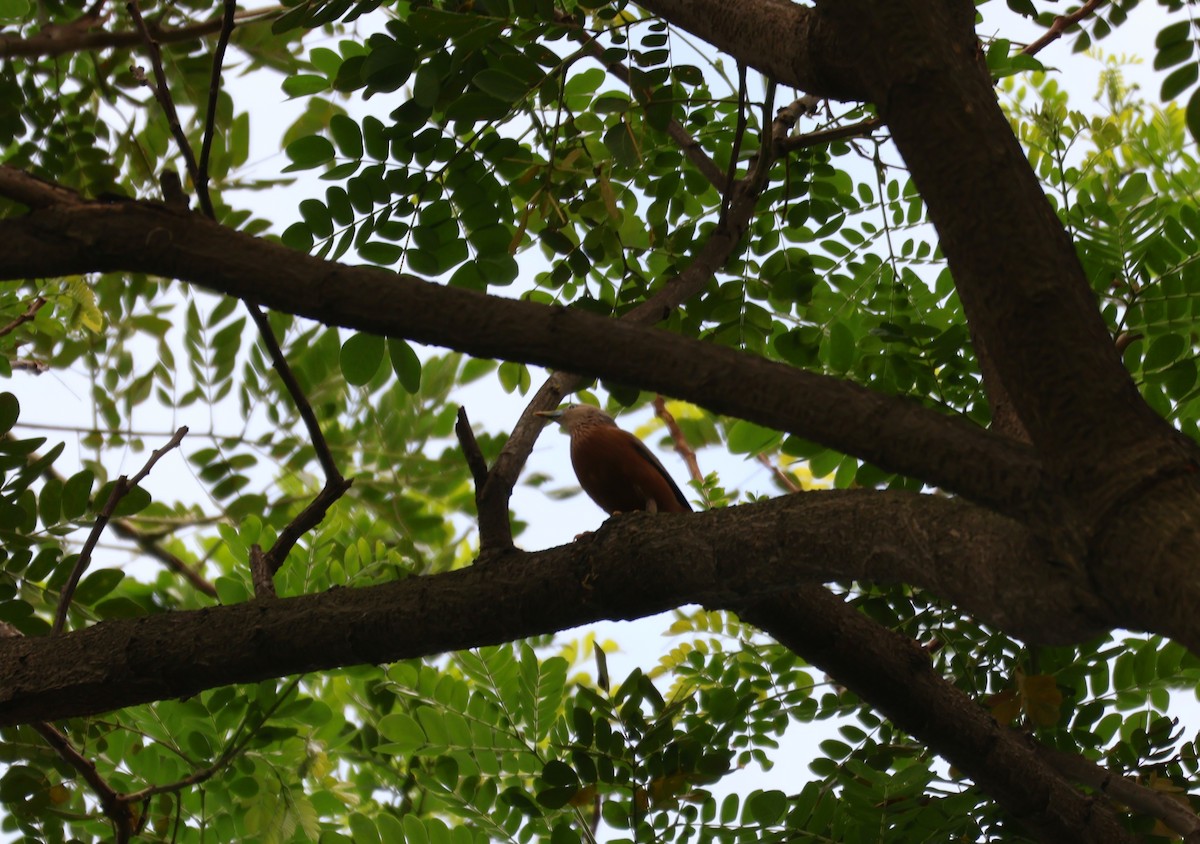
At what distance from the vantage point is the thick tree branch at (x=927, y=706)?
256 cm

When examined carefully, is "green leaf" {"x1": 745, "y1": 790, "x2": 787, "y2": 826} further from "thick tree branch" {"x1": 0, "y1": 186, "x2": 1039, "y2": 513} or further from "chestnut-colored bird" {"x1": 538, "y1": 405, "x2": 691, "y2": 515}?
"thick tree branch" {"x1": 0, "y1": 186, "x2": 1039, "y2": 513}

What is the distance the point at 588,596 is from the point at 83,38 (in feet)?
9.38

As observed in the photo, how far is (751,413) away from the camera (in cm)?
186

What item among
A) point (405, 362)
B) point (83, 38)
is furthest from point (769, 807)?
point (83, 38)

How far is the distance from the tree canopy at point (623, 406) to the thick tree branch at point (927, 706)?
0.03 feet

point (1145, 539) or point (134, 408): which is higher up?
point (134, 408)

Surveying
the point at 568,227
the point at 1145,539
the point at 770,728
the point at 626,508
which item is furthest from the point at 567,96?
the point at 1145,539

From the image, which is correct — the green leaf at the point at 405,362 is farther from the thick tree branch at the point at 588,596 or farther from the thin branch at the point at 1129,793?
the thin branch at the point at 1129,793

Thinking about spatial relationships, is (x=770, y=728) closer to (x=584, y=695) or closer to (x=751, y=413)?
(x=584, y=695)

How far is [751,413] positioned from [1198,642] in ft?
2.44

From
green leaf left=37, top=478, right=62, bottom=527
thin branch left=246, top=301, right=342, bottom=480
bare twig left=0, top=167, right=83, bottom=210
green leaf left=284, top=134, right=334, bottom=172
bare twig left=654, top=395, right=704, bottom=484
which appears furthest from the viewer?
bare twig left=654, top=395, right=704, bottom=484

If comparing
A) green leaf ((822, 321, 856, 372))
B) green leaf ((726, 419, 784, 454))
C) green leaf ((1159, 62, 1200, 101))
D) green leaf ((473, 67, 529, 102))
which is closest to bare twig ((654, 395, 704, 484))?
green leaf ((726, 419, 784, 454))

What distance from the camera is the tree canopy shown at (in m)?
1.82

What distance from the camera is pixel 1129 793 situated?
9.35 feet
